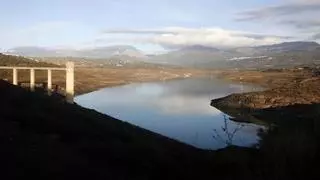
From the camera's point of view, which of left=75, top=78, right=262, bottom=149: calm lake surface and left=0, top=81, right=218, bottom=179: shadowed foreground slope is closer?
left=0, top=81, right=218, bottom=179: shadowed foreground slope

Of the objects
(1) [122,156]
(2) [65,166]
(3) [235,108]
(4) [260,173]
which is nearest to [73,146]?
(1) [122,156]

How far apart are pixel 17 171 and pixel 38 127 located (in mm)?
6371

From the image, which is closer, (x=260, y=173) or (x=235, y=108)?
(x=260, y=173)

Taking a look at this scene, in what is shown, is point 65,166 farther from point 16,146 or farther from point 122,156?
point 122,156

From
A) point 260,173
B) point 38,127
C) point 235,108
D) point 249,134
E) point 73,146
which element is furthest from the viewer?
point 235,108

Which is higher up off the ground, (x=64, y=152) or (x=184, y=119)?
(x=64, y=152)

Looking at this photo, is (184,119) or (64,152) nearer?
(64,152)

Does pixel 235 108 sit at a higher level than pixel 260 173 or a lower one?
lower

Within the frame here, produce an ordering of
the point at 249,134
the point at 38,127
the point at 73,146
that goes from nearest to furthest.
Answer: the point at 73,146
the point at 38,127
the point at 249,134

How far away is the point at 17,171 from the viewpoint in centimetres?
905

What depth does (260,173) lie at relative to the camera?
9.76m

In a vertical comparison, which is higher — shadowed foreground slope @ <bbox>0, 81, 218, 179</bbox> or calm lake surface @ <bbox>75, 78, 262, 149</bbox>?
shadowed foreground slope @ <bbox>0, 81, 218, 179</bbox>

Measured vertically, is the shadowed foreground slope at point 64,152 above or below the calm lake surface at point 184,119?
above

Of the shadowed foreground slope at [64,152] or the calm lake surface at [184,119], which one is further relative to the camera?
the calm lake surface at [184,119]
